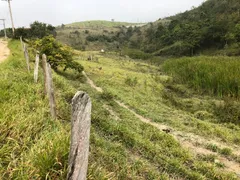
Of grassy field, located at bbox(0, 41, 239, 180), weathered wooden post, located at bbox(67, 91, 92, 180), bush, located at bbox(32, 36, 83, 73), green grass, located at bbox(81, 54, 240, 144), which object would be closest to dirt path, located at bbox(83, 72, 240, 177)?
grassy field, located at bbox(0, 41, 239, 180)

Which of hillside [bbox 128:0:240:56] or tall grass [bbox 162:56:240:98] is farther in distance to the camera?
hillside [bbox 128:0:240:56]

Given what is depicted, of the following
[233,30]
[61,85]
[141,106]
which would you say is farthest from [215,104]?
[233,30]

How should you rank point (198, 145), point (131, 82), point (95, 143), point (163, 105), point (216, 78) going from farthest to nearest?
point (131, 82), point (216, 78), point (163, 105), point (198, 145), point (95, 143)

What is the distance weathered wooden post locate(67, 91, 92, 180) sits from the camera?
8.98ft

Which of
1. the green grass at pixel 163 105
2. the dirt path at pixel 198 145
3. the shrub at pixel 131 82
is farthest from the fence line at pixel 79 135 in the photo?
the shrub at pixel 131 82

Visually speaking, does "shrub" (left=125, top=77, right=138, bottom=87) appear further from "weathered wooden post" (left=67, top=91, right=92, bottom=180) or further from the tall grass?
"weathered wooden post" (left=67, top=91, right=92, bottom=180)

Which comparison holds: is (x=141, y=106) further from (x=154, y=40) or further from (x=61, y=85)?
(x=154, y=40)

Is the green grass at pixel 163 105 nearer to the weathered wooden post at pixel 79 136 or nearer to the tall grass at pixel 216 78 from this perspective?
the tall grass at pixel 216 78

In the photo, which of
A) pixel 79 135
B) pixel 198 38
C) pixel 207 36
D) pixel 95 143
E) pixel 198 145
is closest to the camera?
pixel 79 135

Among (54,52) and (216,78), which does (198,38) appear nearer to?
(216,78)

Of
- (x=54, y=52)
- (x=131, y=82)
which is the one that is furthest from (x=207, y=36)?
(x=54, y=52)

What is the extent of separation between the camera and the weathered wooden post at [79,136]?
2736 mm

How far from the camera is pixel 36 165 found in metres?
3.29

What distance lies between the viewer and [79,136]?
279 centimetres
